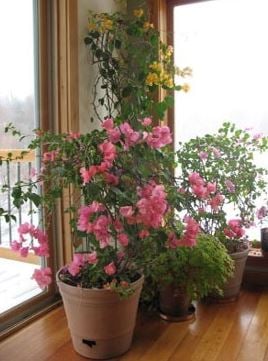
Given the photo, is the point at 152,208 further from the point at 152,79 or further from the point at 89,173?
the point at 152,79

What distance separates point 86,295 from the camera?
1.77 metres

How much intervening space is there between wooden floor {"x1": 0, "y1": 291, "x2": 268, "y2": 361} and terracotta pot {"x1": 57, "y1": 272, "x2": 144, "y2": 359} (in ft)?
0.23

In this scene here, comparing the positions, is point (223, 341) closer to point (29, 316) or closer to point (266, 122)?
point (29, 316)

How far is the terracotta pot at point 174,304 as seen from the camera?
7.24ft

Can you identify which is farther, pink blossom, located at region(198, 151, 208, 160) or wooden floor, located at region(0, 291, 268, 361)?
pink blossom, located at region(198, 151, 208, 160)

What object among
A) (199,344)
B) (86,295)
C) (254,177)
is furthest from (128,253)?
(254,177)

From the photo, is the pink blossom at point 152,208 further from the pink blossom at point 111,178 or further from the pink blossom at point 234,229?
the pink blossom at point 234,229

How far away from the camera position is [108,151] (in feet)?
5.11

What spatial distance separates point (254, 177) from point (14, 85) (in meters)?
1.53

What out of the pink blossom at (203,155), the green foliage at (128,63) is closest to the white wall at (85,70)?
the green foliage at (128,63)

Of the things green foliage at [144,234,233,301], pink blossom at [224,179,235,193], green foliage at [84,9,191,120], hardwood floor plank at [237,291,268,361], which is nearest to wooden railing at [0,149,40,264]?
green foliage at [84,9,191,120]

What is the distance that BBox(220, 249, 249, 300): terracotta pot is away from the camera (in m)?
2.44

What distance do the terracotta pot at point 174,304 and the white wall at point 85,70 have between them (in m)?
1.11

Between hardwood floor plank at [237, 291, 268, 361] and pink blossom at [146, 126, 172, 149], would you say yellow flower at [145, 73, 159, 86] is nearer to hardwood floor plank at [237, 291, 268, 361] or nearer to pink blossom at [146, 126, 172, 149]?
pink blossom at [146, 126, 172, 149]
